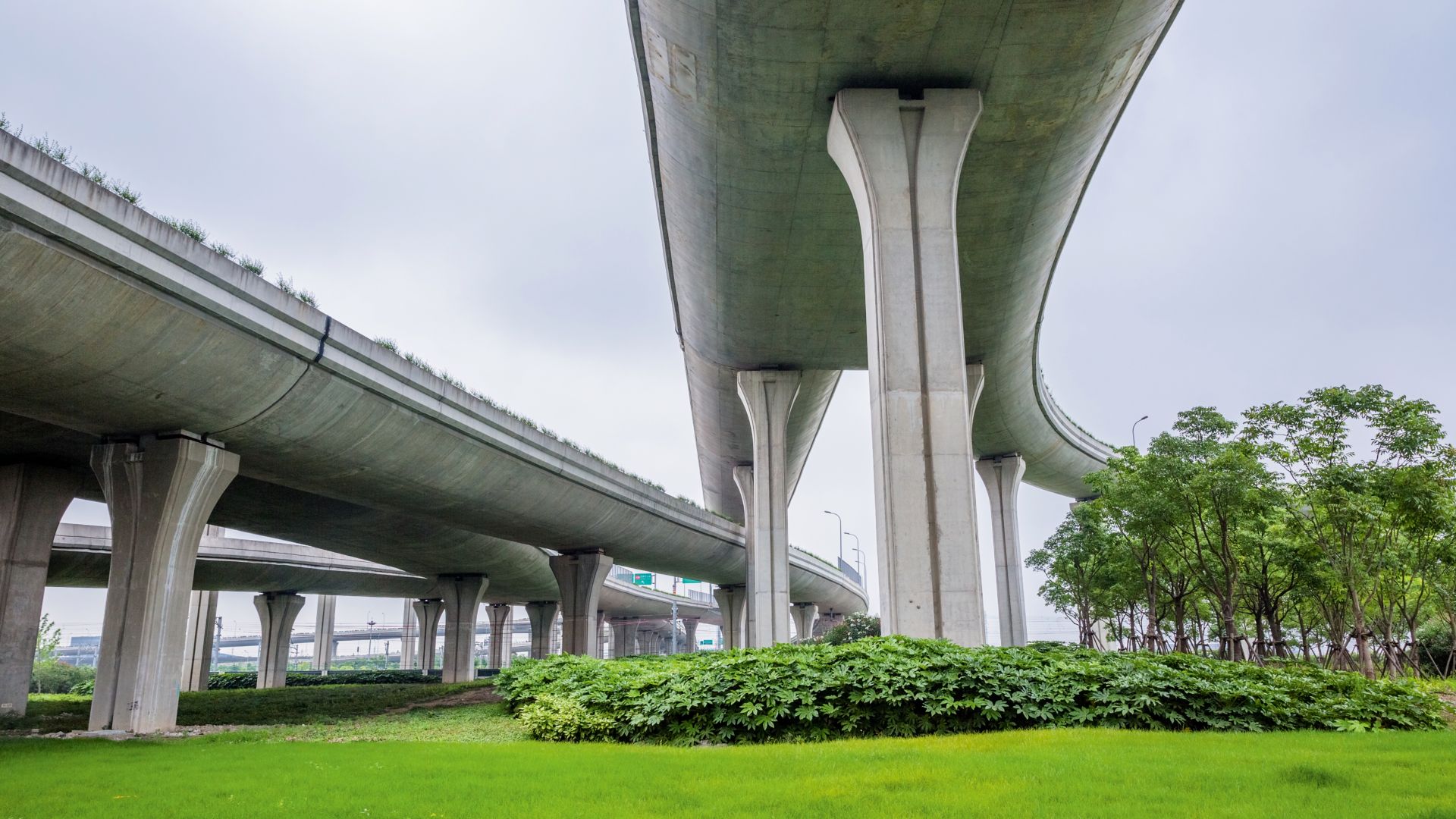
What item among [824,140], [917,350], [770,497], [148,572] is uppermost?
[824,140]

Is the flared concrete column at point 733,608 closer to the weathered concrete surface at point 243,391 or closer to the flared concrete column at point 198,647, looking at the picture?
the weathered concrete surface at point 243,391

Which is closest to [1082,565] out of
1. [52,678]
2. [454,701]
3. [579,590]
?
[579,590]

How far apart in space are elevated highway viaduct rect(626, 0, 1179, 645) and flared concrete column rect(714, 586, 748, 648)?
40.4 m

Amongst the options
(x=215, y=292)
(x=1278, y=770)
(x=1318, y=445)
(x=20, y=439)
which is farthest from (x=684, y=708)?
(x=20, y=439)

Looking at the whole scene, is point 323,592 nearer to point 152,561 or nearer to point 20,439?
point 20,439

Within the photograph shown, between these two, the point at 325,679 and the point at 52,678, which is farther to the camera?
the point at 52,678

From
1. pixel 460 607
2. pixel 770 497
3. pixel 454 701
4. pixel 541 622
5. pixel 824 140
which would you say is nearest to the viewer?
pixel 824 140

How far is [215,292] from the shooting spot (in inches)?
694

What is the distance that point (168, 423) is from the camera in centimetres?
2022

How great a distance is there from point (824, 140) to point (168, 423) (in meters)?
15.3

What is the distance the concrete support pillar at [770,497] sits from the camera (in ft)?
121

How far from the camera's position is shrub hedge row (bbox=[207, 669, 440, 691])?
57688mm

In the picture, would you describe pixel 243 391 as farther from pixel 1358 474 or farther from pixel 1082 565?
pixel 1082 565

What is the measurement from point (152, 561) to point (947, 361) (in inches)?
659
